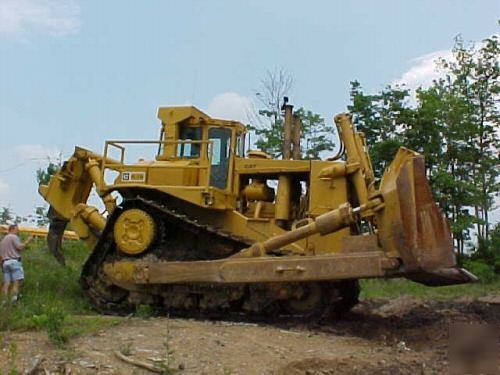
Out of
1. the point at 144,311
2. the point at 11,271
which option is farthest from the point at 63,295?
the point at 144,311

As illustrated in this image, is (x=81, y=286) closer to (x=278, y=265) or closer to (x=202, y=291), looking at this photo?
(x=202, y=291)

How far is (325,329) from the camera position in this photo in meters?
10.2

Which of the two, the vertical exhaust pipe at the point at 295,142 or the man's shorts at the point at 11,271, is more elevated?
the vertical exhaust pipe at the point at 295,142

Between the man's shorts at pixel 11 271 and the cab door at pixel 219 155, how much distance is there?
3.37m

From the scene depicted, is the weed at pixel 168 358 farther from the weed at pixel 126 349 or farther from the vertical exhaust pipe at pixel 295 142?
the vertical exhaust pipe at pixel 295 142

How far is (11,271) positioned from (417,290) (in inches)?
380

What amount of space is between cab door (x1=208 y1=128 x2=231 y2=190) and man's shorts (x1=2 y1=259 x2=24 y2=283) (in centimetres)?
337

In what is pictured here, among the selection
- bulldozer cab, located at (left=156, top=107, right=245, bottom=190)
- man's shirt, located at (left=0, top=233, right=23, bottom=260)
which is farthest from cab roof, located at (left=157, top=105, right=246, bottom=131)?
man's shirt, located at (left=0, top=233, right=23, bottom=260)

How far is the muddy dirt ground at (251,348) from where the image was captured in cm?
705

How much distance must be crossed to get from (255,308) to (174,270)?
1.32 meters

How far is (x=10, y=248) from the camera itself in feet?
38.4

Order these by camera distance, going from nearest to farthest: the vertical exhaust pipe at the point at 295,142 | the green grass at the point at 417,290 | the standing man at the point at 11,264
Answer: the standing man at the point at 11,264
the vertical exhaust pipe at the point at 295,142
the green grass at the point at 417,290

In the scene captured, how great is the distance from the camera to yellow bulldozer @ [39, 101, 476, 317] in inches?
383

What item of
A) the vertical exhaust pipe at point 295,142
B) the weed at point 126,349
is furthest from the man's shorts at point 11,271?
the vertical exhaust pipe at point 295,142
